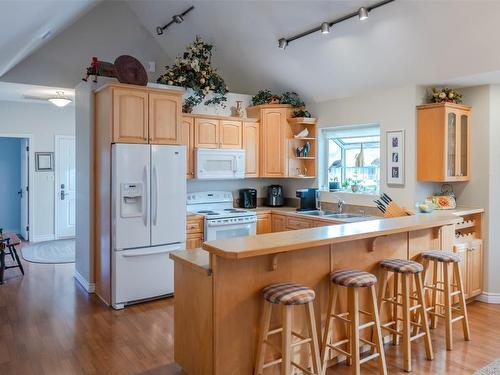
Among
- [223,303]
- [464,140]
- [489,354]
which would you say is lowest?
[489,354]

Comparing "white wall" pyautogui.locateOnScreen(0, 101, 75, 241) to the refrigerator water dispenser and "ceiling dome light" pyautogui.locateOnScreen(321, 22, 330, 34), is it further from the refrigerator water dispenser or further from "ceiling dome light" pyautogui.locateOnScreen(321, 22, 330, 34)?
"ceiling dome light" pyautogui.locateOnScreen(321, 22, 330, 34)

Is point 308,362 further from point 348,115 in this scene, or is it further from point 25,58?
point 25,58

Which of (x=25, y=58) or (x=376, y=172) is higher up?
(x=25, y=58)

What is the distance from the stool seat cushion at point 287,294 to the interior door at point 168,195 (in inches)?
80.8

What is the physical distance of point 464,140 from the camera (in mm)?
4500

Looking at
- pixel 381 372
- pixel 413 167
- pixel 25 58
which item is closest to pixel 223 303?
pixel 381 372

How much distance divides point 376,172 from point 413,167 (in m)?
0.63

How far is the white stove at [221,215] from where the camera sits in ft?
16.0

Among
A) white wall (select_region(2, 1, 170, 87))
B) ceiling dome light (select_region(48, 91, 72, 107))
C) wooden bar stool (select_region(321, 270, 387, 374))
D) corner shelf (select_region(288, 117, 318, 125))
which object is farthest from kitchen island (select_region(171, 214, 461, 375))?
ceiling dome light (select_region(48, 91, 72, 107))

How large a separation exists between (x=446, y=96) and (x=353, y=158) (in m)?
1.42

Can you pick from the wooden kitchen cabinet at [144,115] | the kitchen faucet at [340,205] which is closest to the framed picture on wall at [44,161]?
the wooden kitchen cabinet at [144,115]

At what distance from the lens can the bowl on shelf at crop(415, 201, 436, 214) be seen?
14.0 ft

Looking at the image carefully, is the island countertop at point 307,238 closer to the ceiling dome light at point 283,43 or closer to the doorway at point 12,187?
the ceiling dome light at point 283,43

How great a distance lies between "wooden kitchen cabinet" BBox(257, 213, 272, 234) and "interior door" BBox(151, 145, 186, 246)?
1357 mm
